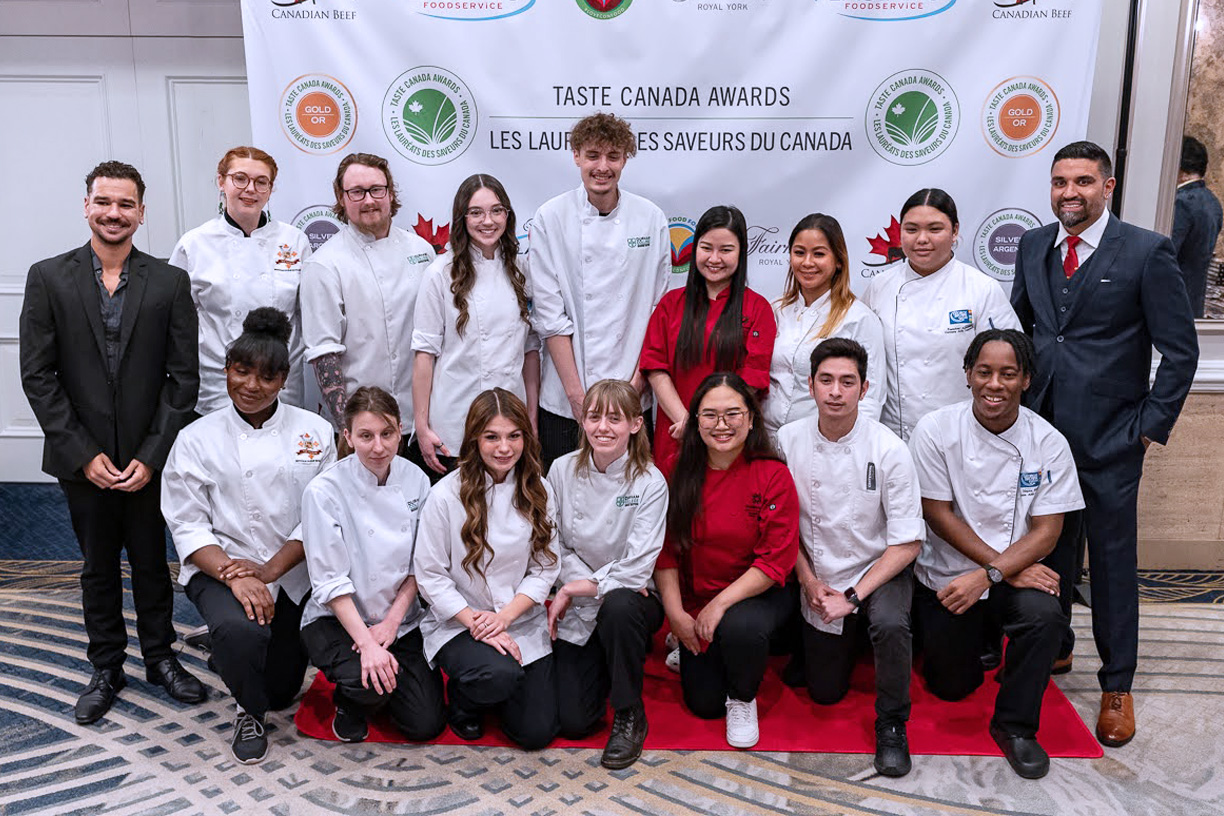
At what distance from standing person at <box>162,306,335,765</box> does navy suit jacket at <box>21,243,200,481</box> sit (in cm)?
13

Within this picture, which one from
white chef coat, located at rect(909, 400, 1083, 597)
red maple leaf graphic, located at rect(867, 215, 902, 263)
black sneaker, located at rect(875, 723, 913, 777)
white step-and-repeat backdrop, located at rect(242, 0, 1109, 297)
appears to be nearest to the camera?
black sneaker, located at rect(875, 723, 913, 777)

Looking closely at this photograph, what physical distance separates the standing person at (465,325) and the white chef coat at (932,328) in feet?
3.77

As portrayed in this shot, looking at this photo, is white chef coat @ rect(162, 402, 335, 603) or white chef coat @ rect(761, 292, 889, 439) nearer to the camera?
white chef coat @ rect(162, 402, 335, 603)

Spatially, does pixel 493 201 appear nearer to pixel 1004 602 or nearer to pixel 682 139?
pixel 682 139

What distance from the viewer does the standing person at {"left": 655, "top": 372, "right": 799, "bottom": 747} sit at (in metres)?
2.69

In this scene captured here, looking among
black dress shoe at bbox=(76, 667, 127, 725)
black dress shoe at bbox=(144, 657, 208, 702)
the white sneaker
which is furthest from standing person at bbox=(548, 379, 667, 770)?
black dress shoe at bbox=(76, 667, 127, 725)

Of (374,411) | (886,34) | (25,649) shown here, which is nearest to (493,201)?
(374,411)

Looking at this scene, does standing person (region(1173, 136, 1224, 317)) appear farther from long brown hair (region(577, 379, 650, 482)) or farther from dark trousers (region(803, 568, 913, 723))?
long brown hair (region(577, 379, 650, 482))

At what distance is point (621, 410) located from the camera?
2678mm

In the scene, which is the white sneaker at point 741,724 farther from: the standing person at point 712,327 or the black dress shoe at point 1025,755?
the standing person at point 712,327

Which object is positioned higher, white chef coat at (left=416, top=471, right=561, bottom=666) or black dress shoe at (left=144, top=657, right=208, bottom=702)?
white chef coat at (left=416, top=471, right=561, bottom=666)

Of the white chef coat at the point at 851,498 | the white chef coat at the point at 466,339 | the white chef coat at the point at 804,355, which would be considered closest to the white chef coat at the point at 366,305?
the white chef coat at the point at 466,339

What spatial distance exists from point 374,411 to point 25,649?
5.16ft

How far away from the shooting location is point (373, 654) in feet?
8.54
